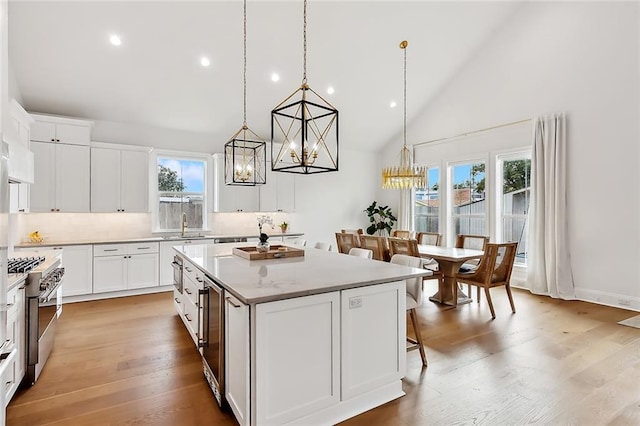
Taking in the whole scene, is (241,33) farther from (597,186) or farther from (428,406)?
(597,186)

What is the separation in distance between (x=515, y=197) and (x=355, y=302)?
5.12 meters

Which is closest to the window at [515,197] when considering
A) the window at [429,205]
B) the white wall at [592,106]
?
the white wall at [592,106]

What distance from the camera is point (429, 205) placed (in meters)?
7.64

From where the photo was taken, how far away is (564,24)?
5230mm

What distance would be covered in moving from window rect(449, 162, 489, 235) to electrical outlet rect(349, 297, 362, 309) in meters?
5.05

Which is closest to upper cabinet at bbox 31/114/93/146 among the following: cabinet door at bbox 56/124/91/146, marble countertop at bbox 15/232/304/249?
cabinet door at bbox 56/124/91/146

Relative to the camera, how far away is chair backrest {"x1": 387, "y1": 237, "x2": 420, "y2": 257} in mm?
4344

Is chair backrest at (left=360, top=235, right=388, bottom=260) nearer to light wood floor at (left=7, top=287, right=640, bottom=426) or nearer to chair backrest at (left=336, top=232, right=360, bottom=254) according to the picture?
chair backrest at (left=336, top=232, right=360, bottom=254)

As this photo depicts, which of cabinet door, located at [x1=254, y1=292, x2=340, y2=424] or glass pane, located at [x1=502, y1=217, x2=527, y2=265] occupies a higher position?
glass pane, located at [x1=502, y1=217, x2=527, y2=265]

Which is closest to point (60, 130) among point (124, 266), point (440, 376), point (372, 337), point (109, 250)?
A: point (109, 250)

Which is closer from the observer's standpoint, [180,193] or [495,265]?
[495,265]

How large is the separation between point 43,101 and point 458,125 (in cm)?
717

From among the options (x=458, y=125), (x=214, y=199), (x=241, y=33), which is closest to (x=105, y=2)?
(x=241, y=33)

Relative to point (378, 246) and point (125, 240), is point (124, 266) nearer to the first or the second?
point (125, 240)
